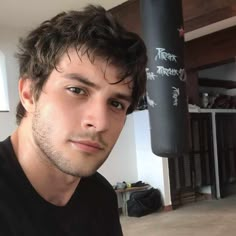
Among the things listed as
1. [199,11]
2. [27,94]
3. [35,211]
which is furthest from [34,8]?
[35,211]

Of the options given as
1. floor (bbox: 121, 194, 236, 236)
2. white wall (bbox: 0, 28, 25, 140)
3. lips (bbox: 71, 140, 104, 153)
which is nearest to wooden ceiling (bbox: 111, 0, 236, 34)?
white wall (bbox: 0, 28, 25, 140)

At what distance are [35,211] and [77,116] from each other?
0.79 feet

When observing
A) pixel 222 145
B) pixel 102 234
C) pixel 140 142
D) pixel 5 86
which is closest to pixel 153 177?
pixel 140 142

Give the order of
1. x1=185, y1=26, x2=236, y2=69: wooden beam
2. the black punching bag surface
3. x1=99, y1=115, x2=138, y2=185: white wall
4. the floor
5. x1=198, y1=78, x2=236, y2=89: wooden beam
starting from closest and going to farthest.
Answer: the black punching bag surface
the floor
x1=185, y1=26, x2=236, y2=69: wooden beam
x1=99, y1=115, x2=138, y2=185: white wall
x1=198, y1=78, x2=236, y2=89: wooden beam

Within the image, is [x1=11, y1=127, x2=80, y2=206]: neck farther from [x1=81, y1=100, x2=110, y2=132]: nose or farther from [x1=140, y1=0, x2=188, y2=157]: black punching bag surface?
[x1=140, y1=0, x2=188, y2=157]: black punching bag surface

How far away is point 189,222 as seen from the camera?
512cm

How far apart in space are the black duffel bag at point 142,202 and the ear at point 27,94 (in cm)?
485

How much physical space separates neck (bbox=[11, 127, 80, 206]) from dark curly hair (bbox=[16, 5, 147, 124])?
4.5 inches

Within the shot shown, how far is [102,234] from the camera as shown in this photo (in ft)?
3.41

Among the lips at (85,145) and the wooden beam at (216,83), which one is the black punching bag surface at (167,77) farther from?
the wooden beam at (216,83)

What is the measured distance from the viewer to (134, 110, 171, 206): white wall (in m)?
5.93

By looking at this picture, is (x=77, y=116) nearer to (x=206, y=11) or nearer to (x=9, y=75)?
(x=206, y=11)

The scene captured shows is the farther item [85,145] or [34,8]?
[34,8]

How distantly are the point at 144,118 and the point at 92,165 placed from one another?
17.1ft
